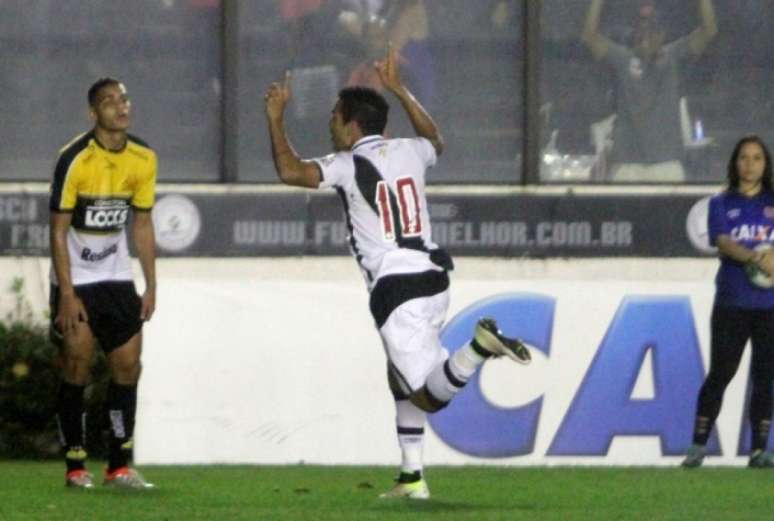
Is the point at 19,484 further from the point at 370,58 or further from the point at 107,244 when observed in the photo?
the point at 370,58

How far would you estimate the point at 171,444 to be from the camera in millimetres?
13453

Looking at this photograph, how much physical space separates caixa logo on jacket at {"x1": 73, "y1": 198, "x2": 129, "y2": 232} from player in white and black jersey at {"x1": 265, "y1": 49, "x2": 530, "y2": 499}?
1.25 m

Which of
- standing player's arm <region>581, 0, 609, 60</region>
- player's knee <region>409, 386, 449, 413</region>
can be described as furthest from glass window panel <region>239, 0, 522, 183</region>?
player's knee <region>409, 386, 449, 413</region>

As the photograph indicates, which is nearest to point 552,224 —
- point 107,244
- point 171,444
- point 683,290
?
point 683,290

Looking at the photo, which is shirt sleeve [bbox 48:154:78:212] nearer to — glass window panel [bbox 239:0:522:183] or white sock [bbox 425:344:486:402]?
white sock [bbox 425:344:486:402]

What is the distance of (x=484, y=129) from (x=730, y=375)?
281 centimetres

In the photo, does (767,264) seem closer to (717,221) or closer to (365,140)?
(717,221)

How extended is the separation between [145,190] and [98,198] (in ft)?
0.90

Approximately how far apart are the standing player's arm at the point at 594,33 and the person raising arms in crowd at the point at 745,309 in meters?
2.00

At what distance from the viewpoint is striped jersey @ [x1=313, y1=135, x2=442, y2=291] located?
10367 millimetres

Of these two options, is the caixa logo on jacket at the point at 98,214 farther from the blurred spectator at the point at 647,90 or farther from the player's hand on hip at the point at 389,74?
the blurred spectator at the point at 647,90

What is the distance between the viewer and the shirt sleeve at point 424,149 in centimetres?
1059

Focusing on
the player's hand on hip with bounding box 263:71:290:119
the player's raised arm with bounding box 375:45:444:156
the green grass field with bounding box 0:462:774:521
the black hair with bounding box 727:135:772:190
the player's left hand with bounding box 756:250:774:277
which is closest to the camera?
the green grass field with bounding box 0:462:774:521

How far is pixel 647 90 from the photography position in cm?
1503
